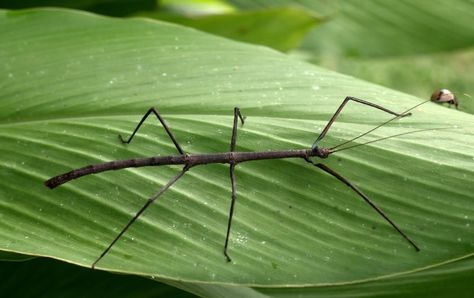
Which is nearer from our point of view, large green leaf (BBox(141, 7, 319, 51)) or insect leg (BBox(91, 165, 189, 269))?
insect leg (BBox(91, 165, 189, 269))

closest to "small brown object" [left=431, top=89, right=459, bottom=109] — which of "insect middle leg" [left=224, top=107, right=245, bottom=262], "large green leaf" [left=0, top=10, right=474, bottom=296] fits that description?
"large green leaf" [left=0, top=10, right=474, bottom=296]

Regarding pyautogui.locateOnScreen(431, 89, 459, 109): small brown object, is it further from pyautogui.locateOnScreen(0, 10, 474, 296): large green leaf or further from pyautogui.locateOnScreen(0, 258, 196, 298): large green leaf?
pyautogui.locateOnScreen(0, 258, 196, 298): large green leaf

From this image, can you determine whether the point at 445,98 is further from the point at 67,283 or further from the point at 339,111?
the point at 67,283

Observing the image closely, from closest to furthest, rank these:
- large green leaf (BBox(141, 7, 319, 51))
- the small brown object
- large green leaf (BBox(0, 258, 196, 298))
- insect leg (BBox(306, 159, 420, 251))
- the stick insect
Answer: insect leg (BBox(306, 159, 420, 251)), the stick insect, large green leaf (BBox(0, 258, 196, 298)), the small brown object, large green leaf (BBox(141, 7, 319, 51))

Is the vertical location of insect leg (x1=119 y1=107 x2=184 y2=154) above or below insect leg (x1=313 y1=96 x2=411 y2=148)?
below

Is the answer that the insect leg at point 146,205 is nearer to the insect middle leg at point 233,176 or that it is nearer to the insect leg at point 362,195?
the insect middle leg at point 233,176

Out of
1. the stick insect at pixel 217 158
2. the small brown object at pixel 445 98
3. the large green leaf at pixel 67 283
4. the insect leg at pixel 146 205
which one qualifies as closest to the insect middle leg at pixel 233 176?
the stick insect at pixel 217 158

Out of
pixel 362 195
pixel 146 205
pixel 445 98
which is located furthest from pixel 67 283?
pixel 445 98

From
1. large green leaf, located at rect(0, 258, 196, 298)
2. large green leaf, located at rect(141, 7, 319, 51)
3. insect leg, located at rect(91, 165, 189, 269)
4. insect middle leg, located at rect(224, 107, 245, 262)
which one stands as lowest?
large green leaf, located at rect(0, 258, 196, 298)
